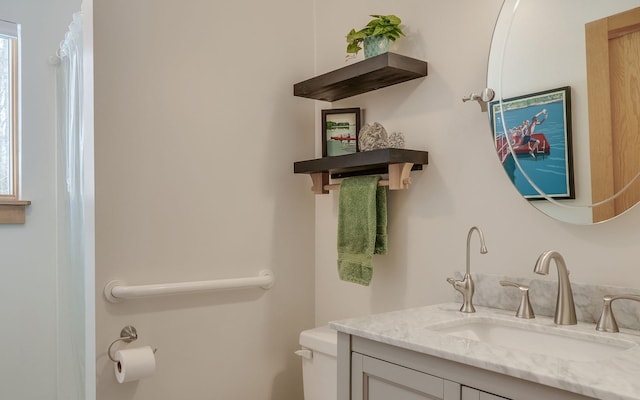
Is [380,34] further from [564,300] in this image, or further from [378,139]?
[564,300]

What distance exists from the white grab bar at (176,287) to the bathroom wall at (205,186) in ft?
0.11

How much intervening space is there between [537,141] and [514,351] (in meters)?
0.66

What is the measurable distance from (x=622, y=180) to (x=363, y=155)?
77 cm

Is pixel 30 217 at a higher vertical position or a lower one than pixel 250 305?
higher

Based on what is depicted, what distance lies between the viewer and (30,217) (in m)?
2.40

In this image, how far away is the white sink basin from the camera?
1.16m

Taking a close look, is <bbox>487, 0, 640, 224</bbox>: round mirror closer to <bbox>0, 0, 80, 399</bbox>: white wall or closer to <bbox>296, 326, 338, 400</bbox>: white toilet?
<bbox>296, 326, 338, 400</bbox>: white toilet

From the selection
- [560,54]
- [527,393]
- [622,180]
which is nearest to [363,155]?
[560,54]

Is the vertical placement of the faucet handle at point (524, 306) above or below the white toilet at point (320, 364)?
above

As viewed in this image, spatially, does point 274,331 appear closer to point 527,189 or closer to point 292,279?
point 292,279

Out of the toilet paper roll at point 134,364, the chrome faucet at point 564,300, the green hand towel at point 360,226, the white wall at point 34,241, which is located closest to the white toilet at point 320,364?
the green hand towel at point 360,226

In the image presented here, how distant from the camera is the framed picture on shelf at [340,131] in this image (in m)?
2.02

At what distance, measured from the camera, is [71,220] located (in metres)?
2.20

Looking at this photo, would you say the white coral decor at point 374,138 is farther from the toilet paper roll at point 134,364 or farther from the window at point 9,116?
the window at point 9,116
